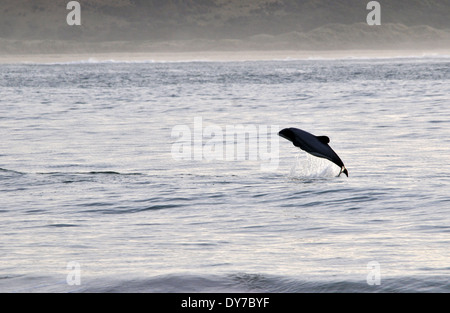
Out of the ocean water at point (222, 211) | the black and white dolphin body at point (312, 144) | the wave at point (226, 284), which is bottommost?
the wave at point (226, 284)

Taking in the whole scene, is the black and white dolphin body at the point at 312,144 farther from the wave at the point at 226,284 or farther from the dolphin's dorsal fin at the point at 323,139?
the wave at the point at 226,284

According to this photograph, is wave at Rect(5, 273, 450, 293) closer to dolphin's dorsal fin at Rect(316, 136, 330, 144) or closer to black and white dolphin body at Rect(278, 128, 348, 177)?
black and white dolphin body at Rect(278, 128, 348, 177)

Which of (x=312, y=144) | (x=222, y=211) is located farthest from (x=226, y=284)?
(x=312, y=144)

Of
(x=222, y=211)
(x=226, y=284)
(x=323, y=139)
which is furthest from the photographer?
(x=323, y=139)

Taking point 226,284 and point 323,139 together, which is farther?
point 323,139

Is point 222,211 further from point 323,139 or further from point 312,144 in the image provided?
point 323,139

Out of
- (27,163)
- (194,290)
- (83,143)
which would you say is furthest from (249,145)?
(194,290)

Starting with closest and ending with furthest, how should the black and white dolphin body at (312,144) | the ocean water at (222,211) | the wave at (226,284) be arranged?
the wave at (226,284), the ocean water at (222,211), the black and white dolphin body at (312,144)

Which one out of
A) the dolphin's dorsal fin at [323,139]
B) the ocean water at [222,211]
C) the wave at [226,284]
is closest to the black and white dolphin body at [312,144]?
the dolphin's dorsal fin at [323,139]

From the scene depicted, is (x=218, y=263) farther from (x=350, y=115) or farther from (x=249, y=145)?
(x=350, y=115)

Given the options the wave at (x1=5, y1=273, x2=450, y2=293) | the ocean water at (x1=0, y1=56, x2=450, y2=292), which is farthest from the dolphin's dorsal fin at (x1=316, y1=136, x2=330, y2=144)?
the wave at (x1=5, y1=273, x2=450, y2=293)

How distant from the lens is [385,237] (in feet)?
39.5

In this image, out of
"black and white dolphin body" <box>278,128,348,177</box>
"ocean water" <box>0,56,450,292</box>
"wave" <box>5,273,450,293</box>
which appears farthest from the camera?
"black and white dolphin body" <box>278,128,348,177</box>

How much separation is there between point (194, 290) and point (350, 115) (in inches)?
1213
